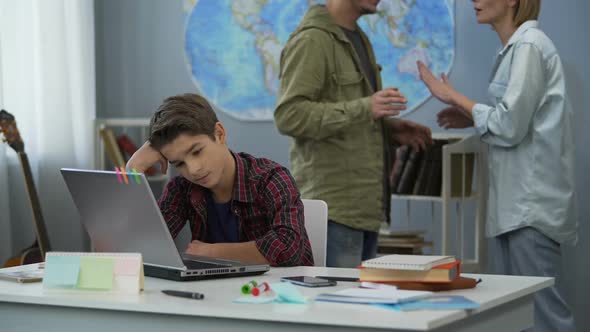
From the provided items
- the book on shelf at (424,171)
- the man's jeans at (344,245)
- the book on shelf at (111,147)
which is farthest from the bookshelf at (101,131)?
the man's jeans at (344,245)

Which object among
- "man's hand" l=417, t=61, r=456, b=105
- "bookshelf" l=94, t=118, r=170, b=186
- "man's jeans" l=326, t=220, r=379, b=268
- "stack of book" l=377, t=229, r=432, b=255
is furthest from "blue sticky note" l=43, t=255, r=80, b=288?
"bookshelf" l=94, t=118, r=170, b=186

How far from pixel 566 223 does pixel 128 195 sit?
1.65 m

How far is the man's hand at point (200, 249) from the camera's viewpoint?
200 cm

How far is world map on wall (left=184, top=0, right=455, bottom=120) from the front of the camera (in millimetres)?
3711

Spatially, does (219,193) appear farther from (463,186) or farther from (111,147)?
(111,147)

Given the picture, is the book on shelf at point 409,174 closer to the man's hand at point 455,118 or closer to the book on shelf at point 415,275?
the man's hand at point 455,118

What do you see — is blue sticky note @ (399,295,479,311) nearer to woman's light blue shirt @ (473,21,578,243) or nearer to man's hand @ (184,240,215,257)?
man's hand @ (184,240,215,257)

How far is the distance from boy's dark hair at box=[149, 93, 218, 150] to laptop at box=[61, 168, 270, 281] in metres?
0.25

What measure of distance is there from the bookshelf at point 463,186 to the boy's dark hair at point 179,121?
1360 mm

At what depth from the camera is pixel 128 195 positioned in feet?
5.64

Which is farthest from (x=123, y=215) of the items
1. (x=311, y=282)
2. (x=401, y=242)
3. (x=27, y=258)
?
(x=27, y=258)

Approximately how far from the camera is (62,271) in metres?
1.65

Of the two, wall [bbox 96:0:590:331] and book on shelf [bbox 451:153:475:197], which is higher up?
wall [bbox 96:0:590:331]

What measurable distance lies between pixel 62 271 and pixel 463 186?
200 centimetres
